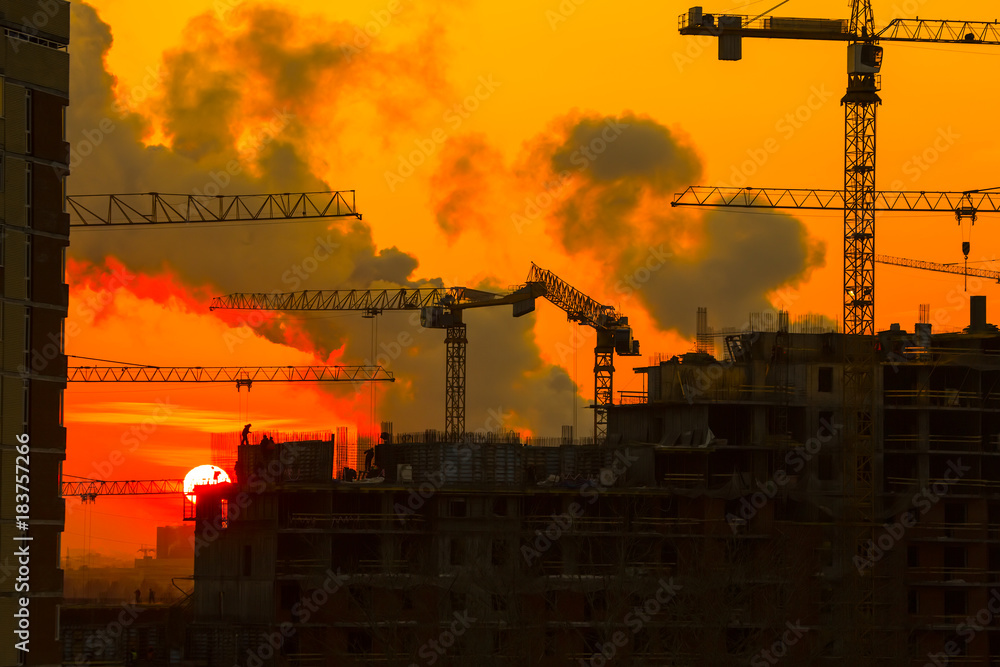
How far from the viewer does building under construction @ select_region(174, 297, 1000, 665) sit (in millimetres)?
96250

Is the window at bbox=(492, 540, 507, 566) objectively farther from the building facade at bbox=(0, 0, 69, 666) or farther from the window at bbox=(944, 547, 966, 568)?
the building facade at bbox=(0, 0, 69, 666)

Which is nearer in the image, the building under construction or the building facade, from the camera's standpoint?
the building facade

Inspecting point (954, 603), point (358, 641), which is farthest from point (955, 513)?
point (358, 641)

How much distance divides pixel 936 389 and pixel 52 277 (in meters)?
67.2

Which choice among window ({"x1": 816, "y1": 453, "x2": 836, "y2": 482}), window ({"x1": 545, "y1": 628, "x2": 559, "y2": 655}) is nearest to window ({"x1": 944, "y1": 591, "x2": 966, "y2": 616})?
window ({"x1": 816, "y1": 453, "x2": 836, "y2": 482})

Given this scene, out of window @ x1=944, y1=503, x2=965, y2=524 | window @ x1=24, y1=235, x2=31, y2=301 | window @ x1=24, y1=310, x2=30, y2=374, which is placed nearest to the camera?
window @ x1=24, y1=310, x2=30, y2=374

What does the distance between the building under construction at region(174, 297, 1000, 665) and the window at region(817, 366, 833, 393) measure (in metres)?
0.12

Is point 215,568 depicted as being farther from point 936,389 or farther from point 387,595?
point 936,389

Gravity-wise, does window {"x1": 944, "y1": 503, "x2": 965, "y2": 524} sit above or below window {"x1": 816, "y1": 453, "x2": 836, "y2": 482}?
below

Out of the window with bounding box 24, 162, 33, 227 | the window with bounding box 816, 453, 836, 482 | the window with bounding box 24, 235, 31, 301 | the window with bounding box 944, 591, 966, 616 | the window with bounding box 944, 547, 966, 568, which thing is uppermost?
the window with bounding box 24, 162, 33, 227

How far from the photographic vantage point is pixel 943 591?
376 feet

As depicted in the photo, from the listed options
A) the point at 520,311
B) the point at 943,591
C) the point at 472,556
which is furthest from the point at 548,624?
the point at 520,311

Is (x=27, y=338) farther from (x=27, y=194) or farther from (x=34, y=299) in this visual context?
(x=27, y=194)

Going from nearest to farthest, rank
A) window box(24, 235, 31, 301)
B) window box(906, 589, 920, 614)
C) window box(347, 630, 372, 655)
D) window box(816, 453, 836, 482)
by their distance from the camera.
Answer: window box(24, 235, 31, 301), window box(347, 630, 372, 655), window box(906, 589, 920, 614), window box(816, 453, 836, 482)
